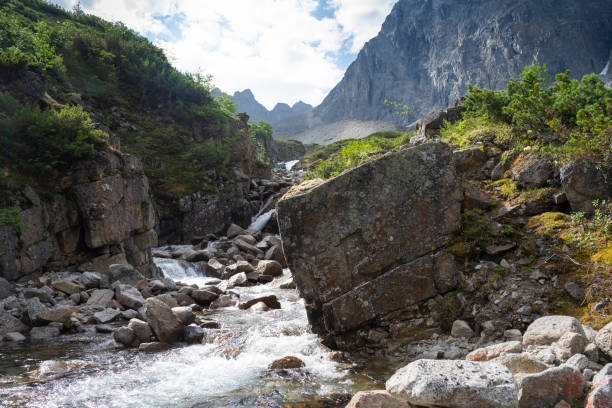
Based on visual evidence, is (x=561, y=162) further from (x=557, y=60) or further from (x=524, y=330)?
(x=557, y=60)

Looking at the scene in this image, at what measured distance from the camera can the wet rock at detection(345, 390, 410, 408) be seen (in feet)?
13.5

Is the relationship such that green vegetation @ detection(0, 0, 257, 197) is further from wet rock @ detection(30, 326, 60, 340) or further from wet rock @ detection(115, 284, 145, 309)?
wet rock @ detection(30, 326, 60, 340)

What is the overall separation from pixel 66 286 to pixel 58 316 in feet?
10.4

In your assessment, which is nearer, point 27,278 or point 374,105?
point 27,278

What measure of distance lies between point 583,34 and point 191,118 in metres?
110

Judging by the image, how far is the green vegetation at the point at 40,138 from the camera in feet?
50.4

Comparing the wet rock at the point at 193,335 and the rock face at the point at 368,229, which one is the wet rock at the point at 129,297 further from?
the rock face at the point at 368,229

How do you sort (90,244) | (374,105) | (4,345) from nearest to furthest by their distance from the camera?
(4,345)
(90,244)
(374,105)

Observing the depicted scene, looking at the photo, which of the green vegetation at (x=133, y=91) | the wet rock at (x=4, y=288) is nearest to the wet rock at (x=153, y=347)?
the wet rock at (x=4, y=288)

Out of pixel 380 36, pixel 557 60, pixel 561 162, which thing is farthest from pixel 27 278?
pixel 380 36

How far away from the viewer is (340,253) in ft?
23.1

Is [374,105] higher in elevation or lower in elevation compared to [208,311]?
higher

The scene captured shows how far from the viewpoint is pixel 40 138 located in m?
15.9

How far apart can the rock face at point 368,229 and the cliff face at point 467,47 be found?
148 ft
